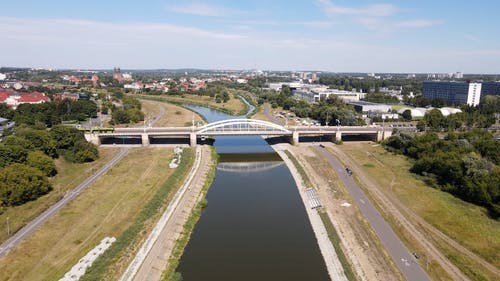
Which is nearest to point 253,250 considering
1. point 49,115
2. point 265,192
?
point 265,192

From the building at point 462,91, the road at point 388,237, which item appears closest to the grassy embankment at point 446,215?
the road at point 388,237

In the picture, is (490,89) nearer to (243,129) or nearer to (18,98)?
(243,129)

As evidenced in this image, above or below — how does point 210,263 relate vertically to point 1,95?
below

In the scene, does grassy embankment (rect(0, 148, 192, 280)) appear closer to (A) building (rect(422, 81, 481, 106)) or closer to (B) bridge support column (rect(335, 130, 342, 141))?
(B) bridge support column (rect(335, 130, 342, 141))

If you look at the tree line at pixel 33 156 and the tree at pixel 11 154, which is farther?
the tree at pixel 11 154

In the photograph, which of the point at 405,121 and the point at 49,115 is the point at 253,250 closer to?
the point at 49,115

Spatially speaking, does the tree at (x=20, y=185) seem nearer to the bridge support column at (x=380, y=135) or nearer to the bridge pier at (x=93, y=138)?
the bridge pier at (x=93, y=138)

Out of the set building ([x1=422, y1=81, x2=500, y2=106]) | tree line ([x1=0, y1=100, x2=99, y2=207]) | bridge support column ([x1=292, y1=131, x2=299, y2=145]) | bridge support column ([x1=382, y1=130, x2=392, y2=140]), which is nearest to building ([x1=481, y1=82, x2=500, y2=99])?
building ([x1=422, y1=81, x2=500, y2=106])
